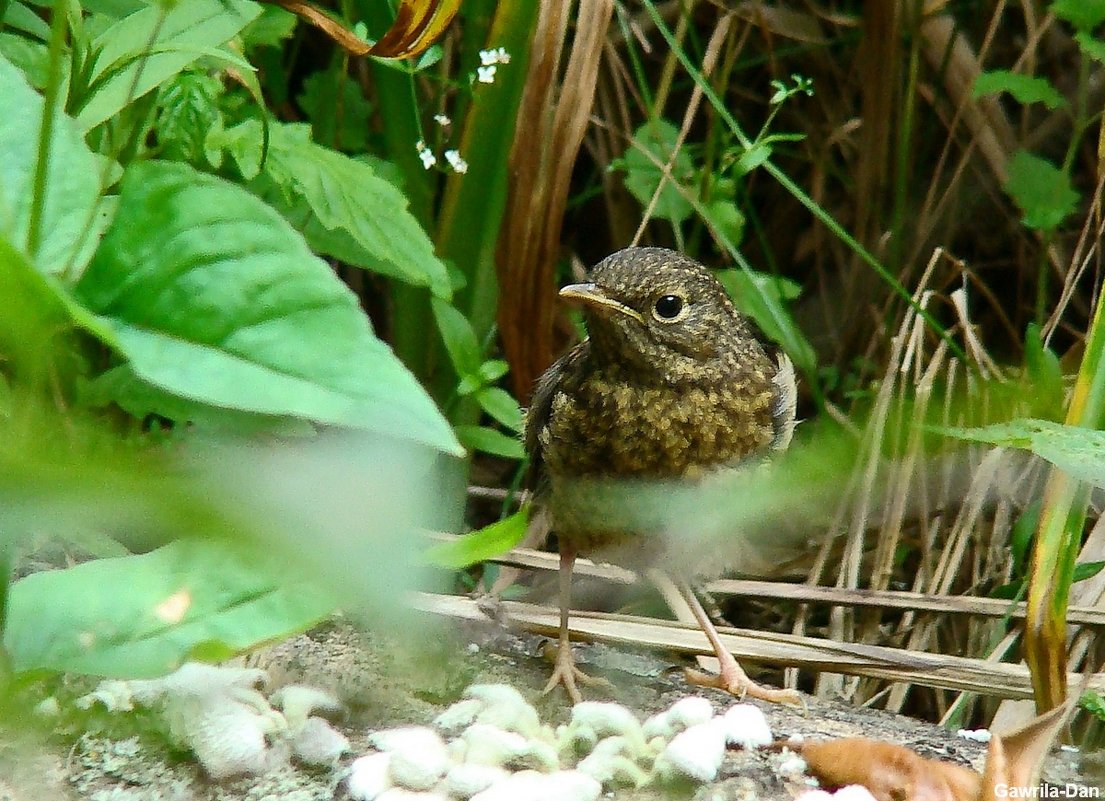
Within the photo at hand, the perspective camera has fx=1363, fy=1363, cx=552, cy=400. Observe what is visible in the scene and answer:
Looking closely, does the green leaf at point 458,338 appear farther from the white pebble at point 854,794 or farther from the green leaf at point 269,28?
the white pebble at point 854,794

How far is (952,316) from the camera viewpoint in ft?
13.2

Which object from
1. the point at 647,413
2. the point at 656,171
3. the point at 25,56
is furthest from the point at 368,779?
the point at 656,171

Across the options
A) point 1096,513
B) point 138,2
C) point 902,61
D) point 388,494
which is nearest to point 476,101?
point 138,2

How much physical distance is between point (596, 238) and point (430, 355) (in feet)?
3.49

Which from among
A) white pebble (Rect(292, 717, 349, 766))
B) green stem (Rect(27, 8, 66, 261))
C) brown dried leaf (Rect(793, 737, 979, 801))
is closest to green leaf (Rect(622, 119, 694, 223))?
brown dried leaf (Rect(793, 737, 979, 801))

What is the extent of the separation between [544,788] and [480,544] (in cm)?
33

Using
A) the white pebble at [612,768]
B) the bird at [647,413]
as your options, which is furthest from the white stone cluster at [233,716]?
the bird at [647,413]

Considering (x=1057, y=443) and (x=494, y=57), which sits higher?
(x=494, y=57)

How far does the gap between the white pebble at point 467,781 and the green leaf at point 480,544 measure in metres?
0.27

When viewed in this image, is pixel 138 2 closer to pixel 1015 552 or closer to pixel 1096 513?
pixel 1015 552

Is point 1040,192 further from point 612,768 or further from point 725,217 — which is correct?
point 612,768

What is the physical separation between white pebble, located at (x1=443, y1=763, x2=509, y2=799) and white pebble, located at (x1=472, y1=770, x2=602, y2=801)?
1 cm

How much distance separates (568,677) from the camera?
100 inches

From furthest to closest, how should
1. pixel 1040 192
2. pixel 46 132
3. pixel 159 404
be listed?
pixel 1040 192 < pixel 159 404 < pixel 46 132
